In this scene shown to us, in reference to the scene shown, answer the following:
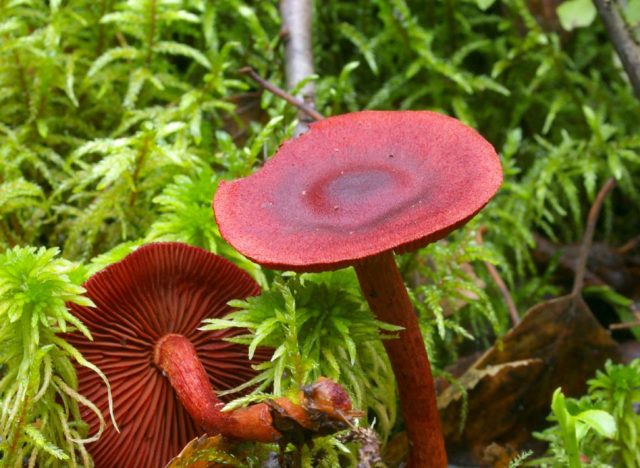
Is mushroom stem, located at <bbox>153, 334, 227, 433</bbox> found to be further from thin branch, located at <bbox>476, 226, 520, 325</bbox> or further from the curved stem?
thin branch, located at <bbox>476, 226, 520, 325</bbox>

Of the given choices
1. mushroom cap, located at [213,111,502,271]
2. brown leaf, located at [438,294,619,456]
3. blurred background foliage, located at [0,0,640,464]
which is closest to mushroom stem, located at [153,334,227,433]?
blurred background foliage, located at [0,0,640,464]

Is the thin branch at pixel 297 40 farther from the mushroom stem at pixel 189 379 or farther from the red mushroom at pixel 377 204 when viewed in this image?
the mushroom stem at pixel 189 379

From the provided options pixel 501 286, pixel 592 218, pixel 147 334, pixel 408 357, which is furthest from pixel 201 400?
pixel 592 218

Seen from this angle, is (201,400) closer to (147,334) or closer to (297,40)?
(147,334)

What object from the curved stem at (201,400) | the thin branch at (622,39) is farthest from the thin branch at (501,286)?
the curved stem at (201,400)

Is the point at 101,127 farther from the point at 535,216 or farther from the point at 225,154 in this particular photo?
the point at 535,216
